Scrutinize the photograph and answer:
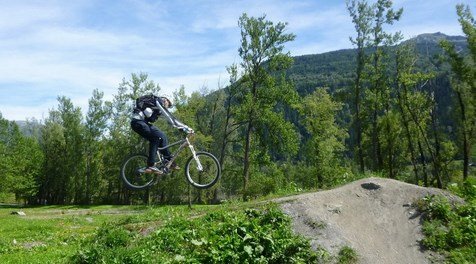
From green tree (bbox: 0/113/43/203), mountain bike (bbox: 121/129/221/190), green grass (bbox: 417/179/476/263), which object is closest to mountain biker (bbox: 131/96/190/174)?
mountain bike (bbox: 121/129/221/190)

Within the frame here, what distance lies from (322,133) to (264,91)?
329 inches

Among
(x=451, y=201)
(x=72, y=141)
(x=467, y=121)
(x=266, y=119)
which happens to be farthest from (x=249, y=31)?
(x=72, y=141)

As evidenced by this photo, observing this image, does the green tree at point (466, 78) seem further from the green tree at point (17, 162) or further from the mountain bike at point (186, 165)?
the green tree at point (17, 162)

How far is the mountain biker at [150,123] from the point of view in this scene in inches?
478

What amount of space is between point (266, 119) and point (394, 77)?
45.9ft

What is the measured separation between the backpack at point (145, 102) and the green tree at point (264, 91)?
98.2 feet

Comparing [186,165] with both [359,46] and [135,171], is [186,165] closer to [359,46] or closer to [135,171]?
[135,171]

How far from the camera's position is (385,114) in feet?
148

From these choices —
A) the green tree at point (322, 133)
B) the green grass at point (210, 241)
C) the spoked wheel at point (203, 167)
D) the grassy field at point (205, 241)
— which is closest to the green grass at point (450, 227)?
the green grass at point (210, 241)

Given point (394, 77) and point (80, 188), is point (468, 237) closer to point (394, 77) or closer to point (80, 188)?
point (394, 77)

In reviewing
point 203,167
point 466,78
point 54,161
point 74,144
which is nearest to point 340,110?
point 466,78

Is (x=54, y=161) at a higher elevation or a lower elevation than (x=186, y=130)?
lower

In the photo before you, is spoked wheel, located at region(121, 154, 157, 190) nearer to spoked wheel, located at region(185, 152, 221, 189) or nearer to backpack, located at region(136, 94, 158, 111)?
spoked wheel, located at region(185, 152, 221, 189)

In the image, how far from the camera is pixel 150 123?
1245 cm
